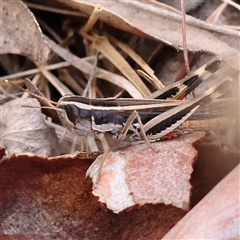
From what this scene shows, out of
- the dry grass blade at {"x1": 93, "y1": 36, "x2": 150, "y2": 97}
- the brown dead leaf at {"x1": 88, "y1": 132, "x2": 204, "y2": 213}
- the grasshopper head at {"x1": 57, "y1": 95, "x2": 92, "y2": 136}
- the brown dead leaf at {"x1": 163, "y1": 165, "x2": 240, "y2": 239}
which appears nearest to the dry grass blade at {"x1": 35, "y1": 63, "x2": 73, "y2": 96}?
the dry grass blade at {"x1": 93, "y1": 36, "x2": 150, "y2": 97}

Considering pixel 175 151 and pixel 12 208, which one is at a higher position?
pixel 175 151

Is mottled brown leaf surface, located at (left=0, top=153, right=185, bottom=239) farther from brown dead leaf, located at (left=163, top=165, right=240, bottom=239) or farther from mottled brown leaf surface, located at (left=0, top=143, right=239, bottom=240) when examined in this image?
brown dead leaf, located at (left=163, top=165, right=240, bottom=239)

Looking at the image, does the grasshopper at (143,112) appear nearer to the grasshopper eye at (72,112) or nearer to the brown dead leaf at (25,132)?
the grasshopper eye at (72,112)

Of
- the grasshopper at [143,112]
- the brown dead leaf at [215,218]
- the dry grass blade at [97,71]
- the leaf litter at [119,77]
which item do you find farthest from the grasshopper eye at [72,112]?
the brown dead leaf at [215,218]

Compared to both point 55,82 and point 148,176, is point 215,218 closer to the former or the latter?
point 148,176

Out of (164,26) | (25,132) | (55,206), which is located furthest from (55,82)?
(55,206)

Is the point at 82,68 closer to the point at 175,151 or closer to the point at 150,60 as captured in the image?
the point at 150,60

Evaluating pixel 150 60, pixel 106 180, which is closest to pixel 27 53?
pixel 150 60
